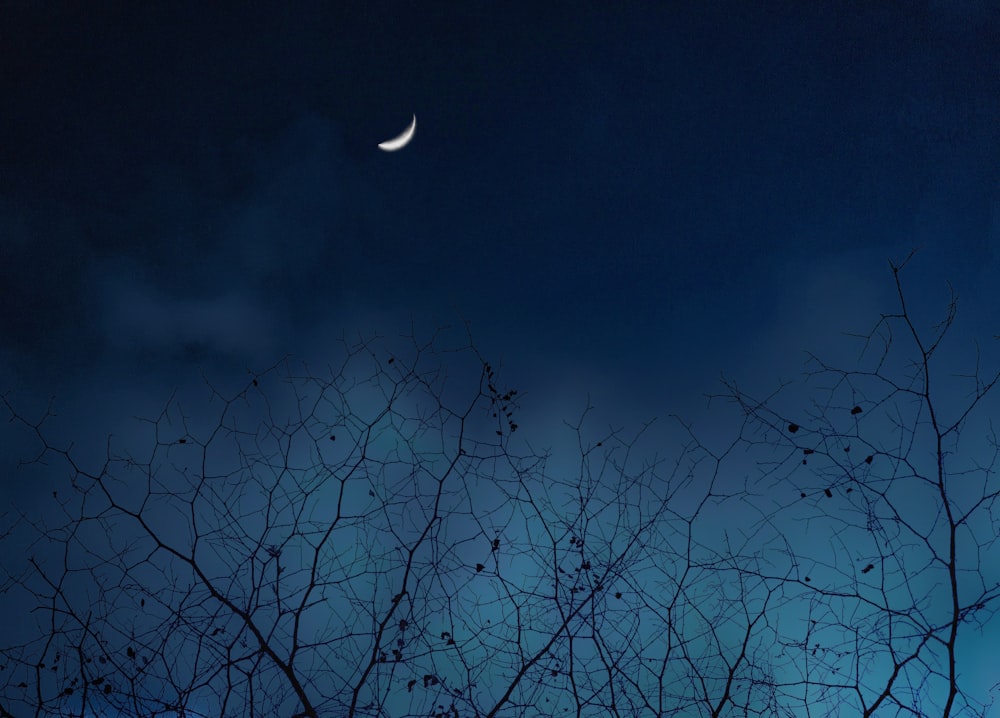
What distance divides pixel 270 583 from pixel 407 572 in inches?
25.5

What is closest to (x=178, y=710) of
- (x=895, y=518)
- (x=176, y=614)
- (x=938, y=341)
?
(x=176, y=614)

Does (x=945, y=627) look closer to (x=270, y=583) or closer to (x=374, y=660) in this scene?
(x=374, y=660)

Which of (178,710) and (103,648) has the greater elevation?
(103,648)

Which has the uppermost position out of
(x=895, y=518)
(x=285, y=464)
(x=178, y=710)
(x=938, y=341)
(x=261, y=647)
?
(x=938, y=341)

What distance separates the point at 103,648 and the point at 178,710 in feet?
1.52

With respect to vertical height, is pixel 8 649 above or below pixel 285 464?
below

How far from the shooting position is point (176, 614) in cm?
332

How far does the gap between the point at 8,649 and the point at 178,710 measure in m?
0.88

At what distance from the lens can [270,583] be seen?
336cm

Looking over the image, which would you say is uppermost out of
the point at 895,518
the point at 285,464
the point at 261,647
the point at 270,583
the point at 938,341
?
the point at 938,341

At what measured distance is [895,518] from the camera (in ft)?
11.0

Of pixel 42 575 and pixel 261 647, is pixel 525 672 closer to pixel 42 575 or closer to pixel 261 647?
pixel 261 647

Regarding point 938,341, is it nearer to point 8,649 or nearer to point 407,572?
point 407,572

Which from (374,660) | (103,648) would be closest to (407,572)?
(374,660)
